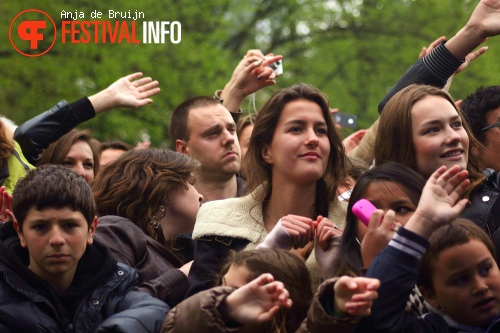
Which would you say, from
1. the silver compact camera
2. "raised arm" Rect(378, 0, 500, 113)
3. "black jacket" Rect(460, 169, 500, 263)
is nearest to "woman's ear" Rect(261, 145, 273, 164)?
"raised arm" Rect(378, 0, 500, 113)

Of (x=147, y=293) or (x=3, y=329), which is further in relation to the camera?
(x=147, y=293)

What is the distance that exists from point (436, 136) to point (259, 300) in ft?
5.59

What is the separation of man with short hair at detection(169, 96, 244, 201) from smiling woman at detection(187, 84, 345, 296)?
1.41 meters

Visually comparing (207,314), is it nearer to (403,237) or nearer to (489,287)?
(403,237)

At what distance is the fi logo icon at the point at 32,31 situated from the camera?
1576 cm

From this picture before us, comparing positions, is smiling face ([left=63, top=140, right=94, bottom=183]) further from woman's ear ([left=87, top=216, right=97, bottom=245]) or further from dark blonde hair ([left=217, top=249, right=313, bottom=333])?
dark blonde hair ([left=217, top=249, right=313, bottom=333])

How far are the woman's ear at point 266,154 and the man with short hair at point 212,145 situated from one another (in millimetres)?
1492

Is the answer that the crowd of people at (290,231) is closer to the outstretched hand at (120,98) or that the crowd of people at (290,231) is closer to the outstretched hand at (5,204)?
the outstretched hand at (5,204)

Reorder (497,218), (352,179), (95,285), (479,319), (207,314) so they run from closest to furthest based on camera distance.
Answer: (207,314)
(479,319)
(95,285)
(497,218)
(352,179)

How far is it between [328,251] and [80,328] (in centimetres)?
120

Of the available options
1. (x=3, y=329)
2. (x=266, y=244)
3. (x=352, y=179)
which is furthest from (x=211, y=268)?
(x=352, y=179)

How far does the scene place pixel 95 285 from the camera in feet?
15.3

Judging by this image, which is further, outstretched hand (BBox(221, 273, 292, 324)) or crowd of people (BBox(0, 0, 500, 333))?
crowd of people (BBox(0, 0, 500, 333))

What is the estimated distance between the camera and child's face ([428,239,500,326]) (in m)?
4.25
